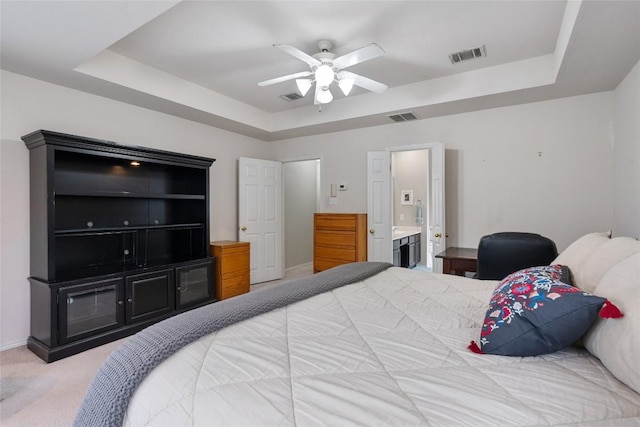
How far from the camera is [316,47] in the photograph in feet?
9.80

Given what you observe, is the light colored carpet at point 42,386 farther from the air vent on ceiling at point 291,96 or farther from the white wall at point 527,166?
the white wall at point 527,166

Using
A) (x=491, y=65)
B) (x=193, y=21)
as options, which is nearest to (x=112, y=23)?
(x=193, y=21)

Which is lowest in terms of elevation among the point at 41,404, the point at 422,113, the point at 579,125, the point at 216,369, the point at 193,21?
the point at 41,404

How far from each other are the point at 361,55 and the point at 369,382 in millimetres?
2368

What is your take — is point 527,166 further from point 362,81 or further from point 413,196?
point 413,196

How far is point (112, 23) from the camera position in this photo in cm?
220

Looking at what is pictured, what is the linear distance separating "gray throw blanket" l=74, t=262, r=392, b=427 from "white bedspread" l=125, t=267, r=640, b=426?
0.04 m

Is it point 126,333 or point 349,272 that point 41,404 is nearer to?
point 126,333

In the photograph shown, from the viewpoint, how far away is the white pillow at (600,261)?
4.07ft

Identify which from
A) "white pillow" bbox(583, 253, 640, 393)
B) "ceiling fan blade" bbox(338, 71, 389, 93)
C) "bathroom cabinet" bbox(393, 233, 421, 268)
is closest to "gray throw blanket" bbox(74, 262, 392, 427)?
"white pillow" bbox(583, 253, 640, 393)

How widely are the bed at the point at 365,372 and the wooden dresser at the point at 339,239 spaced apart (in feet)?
10.8

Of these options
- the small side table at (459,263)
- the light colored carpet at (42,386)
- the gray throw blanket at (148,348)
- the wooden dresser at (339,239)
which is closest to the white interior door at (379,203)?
the wooden dresser at (339,239)

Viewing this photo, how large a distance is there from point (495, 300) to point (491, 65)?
308cm

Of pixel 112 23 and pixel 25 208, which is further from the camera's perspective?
pixel 25 208
